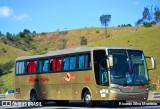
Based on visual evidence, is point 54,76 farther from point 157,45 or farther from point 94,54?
point 157,45

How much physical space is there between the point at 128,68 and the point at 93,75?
6.61 feet

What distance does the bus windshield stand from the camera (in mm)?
23969

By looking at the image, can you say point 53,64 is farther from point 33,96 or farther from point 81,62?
point 33,96

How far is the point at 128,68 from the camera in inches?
953

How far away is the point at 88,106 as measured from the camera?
2544 cm

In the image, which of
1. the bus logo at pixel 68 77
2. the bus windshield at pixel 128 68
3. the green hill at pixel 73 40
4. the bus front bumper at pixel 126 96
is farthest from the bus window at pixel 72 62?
the green hill at pixel 73 40

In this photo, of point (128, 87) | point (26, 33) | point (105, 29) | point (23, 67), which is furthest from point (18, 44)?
point (128, 87)

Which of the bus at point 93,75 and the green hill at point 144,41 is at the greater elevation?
the green hill at point 144,41

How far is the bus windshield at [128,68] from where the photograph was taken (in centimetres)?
2397

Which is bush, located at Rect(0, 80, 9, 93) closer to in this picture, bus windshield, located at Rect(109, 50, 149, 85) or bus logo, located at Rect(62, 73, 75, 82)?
bus logo, located at Rect(62, 73, 75, 82)

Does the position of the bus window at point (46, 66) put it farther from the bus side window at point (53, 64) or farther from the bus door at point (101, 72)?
the bus door at point (101, 72)

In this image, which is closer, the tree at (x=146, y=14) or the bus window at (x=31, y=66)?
the bus window at (x=31, y=66)

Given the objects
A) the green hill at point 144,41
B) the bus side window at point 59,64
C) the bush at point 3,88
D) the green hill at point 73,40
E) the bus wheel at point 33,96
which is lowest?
the bus wheel at point 33,96

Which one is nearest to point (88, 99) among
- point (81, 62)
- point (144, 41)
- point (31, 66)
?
point (81, 62)
